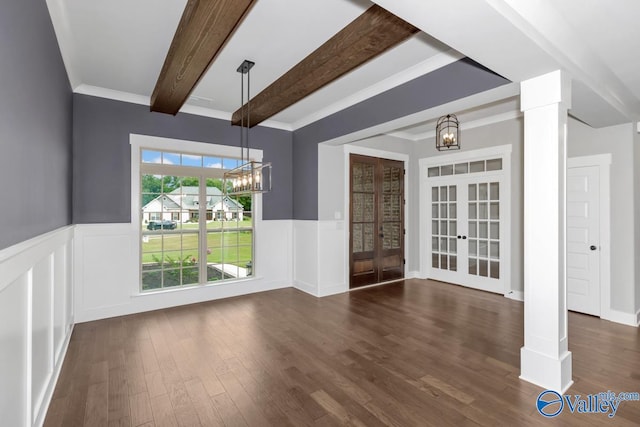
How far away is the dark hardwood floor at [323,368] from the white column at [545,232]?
0.76 feet

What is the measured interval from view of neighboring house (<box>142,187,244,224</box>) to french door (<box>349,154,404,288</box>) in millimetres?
2005

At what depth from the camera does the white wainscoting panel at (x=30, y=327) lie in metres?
1.37

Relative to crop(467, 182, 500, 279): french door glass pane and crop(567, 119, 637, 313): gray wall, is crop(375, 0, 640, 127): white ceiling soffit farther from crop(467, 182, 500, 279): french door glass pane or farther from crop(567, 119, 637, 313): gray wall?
crop(467, 182, 500, 279): french door glass pane

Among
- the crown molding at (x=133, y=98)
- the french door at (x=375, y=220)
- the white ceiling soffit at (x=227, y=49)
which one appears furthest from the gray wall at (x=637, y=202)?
the crown molding at (x=133, y=98)

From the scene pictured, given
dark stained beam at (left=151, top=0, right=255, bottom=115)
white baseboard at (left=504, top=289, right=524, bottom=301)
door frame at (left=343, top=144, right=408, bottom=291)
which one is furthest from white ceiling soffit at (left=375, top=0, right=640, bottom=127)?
door frame at (left=343, top=144, right=408, bottom=291)

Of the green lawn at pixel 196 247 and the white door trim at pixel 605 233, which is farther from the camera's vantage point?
the green lawn at pixel 196 247

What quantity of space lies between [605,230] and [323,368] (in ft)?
13.0

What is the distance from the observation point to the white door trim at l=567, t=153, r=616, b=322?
3.88m

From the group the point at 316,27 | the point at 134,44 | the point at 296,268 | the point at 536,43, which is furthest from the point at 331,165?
the point at 536,43

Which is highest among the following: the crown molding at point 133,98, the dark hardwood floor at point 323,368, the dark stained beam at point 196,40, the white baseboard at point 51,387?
the crown molding at point 133,98

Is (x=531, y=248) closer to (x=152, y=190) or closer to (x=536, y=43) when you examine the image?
(x=536, y=43)

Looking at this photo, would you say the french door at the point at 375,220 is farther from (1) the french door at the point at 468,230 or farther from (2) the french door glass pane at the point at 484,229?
(2) the french door glass pane at the point at 484,229

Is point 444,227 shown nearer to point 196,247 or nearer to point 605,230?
point 605,230

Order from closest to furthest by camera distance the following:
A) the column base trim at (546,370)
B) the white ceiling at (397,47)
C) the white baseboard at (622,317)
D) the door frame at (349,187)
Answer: the white ceiling at (397,47)
the column base trim at (546,370)
the white baseboard at (622,317)
the door frame at (349,187)
